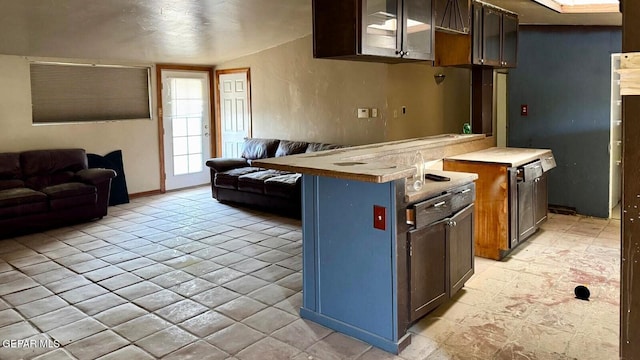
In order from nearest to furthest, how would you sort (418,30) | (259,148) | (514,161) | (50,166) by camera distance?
(418,30) < (514,161) < (50,166) < (259,148)

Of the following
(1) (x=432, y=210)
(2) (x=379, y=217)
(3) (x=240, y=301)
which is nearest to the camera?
(2) (x=379, y=217)

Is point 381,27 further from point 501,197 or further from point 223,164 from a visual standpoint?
point 223,164

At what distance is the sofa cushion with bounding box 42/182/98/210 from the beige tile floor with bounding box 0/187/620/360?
37 cm

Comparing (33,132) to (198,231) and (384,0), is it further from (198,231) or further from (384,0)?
(384,0)

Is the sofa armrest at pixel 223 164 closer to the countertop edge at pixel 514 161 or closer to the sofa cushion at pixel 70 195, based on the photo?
the sofa cushion at pixel 70 195

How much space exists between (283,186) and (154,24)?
229 centimetres

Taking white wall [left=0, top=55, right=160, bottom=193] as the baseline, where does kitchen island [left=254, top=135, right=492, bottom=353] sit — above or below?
below

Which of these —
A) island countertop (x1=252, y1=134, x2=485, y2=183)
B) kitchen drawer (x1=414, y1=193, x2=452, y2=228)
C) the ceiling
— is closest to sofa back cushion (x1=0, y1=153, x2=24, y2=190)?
the ceiling

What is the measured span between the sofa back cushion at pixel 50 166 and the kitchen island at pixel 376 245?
4.13 meters

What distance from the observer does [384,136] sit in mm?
6262

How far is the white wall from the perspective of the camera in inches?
237

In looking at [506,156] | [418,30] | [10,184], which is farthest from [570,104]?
[10,184]

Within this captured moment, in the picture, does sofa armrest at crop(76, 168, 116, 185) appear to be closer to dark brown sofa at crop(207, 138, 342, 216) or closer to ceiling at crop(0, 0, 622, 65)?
dark brown sofa at crop(207, 138, 342, 216)

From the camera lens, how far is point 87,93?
684cm
